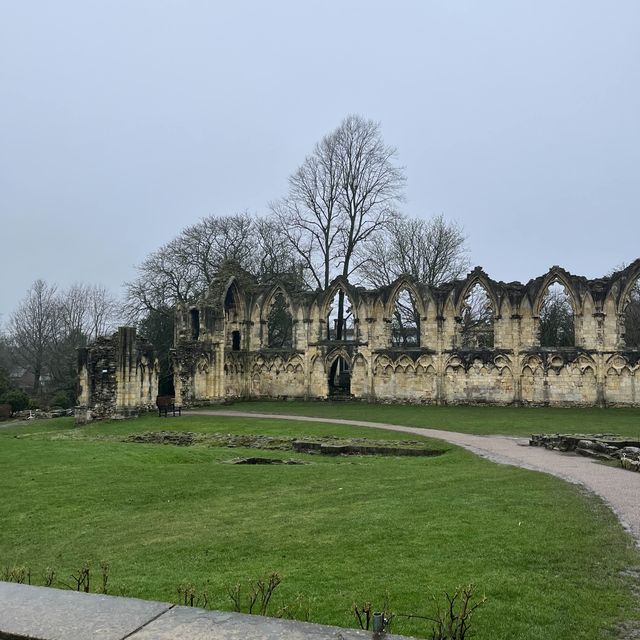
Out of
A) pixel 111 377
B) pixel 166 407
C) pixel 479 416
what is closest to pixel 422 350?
pixel 479 416

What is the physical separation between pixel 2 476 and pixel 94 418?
15128mm

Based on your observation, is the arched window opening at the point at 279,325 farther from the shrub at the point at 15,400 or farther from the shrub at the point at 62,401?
the shrub at the point at 15,400

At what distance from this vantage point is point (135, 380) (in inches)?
1123

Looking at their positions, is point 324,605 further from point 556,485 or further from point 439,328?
point 439,328

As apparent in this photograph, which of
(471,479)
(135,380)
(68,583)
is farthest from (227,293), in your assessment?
(68,583)

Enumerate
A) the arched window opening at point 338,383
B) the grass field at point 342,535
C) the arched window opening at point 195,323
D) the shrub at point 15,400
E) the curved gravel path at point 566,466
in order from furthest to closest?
the shrub at point 15,400 < the arched window opening at point 338,383 < the arched window opening at point 195,323 < the curved gravel path at point 566,466 < the grass field at point 342,535

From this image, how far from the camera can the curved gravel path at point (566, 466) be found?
8586mm

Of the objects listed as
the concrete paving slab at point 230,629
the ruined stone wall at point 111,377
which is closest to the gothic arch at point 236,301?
the ruined stone wall at point 111,377

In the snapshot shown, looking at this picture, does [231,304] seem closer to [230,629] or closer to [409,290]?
[409,290]

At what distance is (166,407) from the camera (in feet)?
92.1

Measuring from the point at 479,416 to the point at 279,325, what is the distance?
75.2 feet

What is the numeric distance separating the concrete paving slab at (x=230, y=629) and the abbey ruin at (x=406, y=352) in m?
25.9

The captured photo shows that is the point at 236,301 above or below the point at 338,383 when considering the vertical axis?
above

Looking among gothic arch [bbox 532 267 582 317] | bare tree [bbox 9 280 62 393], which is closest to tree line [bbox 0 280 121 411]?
bare tree [bbox 9 280 62 393]
